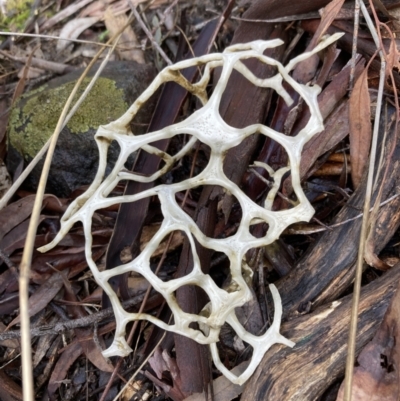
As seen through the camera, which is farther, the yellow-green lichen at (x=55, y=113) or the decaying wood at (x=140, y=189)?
the yellow-green lichen at (x=55, y=113)

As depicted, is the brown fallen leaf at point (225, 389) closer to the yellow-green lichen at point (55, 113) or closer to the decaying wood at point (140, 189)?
the decaying wood at point (140, 189)

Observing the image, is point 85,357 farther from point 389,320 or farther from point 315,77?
point 315,77

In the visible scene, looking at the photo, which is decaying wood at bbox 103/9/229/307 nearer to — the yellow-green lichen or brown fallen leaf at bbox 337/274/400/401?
the yellow-green lichen

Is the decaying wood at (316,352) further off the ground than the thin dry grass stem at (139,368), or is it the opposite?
the thin dry grass stem at (139,368)

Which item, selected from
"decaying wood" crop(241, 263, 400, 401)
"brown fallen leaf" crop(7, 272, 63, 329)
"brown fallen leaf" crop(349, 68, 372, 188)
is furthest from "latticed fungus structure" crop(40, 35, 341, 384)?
"brown fallen leaf" crop(7, 272, 63, 329)

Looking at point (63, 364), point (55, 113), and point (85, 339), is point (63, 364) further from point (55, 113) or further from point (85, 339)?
point (55, 113)

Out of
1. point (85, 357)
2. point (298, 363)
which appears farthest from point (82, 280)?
point (298, 363)

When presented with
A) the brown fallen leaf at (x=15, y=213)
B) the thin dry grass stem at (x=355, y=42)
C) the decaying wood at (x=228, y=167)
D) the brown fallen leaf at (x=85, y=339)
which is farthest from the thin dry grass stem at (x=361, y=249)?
the brown fallen leaf at (x=15, y=213)
